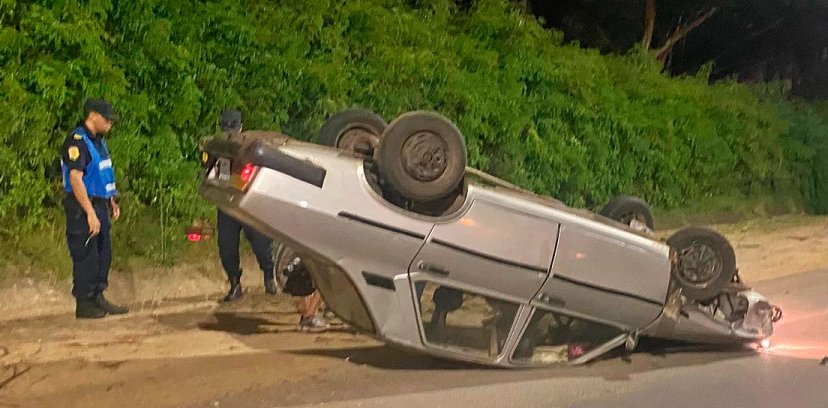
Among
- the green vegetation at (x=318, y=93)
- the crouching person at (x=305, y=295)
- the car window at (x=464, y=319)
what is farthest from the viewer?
the green vegetation at (x=318, y=93)

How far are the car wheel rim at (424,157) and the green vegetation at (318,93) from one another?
138 inches

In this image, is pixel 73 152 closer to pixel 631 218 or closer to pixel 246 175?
pixel 246 175

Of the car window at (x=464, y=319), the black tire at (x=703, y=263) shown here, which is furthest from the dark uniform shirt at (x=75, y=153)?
the black tire at (x=703, y=263)

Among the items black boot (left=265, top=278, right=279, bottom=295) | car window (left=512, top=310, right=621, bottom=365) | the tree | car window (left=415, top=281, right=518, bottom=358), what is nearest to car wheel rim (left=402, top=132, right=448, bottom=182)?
car window (left=415, top=281, right=518, bottom=358)

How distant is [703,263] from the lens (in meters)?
5.88

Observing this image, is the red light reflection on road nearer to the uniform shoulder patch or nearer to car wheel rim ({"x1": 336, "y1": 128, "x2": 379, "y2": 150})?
car wheel rim ({"x1": 336, "y1": 128, "x2": 379, "y2": 150})

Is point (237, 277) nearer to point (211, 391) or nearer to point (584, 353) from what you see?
point (211, 391)

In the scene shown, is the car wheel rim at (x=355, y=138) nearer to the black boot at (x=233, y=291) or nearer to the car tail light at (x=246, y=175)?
the car tail light at (x=246, y=175)

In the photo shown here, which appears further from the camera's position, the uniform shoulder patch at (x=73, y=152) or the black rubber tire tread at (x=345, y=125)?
the uniform shoulder patch at (x=73, y=152)

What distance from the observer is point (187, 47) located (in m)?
7.89

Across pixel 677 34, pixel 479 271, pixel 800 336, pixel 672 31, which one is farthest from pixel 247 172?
pixel 672 31

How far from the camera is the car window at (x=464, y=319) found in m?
5.21

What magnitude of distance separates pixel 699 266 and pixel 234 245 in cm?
392

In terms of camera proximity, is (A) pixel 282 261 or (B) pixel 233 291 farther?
(B) pixel 233 291
